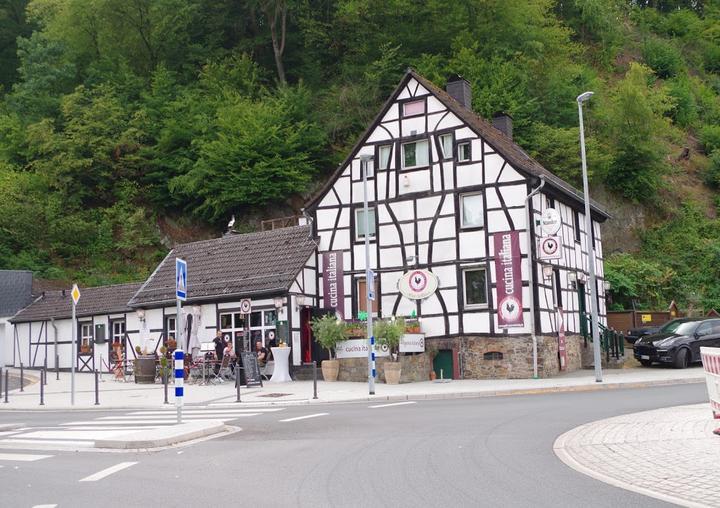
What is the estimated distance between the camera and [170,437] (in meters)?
12.2

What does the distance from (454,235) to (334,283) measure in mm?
5070

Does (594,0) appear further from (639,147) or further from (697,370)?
(697,370)

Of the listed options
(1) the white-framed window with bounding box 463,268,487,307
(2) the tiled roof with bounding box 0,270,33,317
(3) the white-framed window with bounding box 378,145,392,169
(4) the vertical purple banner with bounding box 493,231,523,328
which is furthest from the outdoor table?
(2) the tiled roof with bounding box 0,270,33,317

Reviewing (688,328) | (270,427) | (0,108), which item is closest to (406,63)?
(688,328)

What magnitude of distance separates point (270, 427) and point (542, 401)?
6601 mm

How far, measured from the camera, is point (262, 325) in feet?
96.0

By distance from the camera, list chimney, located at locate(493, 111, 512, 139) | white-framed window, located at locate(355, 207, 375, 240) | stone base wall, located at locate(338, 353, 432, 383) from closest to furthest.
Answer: stone base wall, located at locate(338, 353, 432, 383) → white-framed window, located at locate(355, 207, 375, 240) → chimney, located at locate(493, 111, 512, 139)

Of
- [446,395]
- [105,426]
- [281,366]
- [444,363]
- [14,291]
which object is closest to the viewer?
[105,426]

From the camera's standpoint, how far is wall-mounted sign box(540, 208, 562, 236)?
25828 mm

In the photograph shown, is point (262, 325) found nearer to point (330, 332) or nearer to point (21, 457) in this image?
point (330, 332)

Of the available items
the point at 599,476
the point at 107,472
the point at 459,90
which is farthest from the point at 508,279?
the point at 107,472

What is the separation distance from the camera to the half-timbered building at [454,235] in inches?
1046

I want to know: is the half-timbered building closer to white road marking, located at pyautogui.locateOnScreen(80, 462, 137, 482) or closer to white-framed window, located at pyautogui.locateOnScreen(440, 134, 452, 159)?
white-framed window, located at pyautogui.locateOnScreen(440, 134, 452, 159)

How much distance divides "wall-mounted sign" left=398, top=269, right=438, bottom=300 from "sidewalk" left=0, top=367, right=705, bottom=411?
3.72 meters
